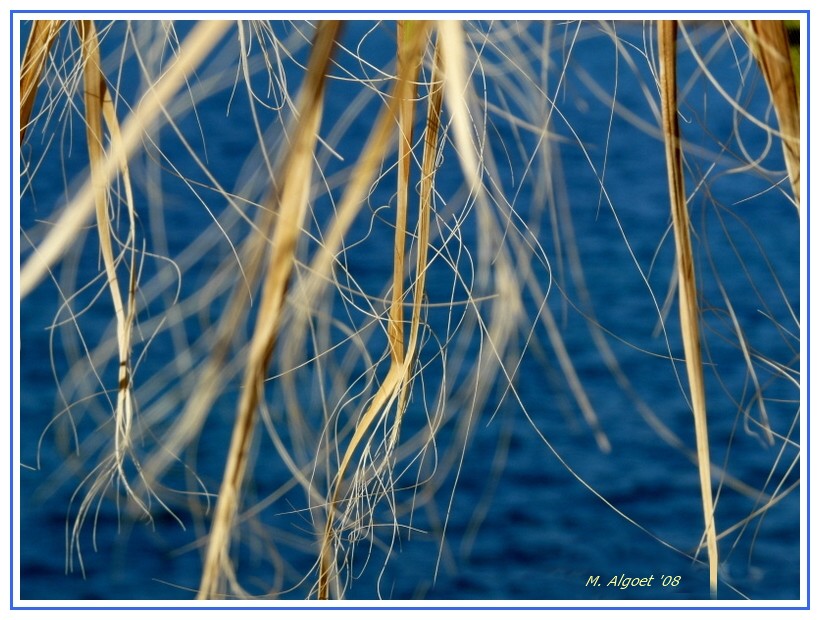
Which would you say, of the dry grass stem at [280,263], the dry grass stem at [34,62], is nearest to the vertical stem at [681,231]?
the dry grass stem at [280,263]

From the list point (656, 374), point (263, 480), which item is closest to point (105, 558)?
point (263, 480)

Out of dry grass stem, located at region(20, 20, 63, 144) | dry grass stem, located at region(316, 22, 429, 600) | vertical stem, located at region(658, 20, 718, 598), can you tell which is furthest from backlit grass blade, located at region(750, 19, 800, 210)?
dry grass stem, located at region(20, 20, 63, 144)

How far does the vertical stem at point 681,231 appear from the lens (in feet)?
1.75

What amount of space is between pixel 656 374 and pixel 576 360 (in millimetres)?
219

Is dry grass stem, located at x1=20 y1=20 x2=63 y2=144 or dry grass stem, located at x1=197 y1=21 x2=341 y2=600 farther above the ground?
dry grass stem, located at x1=20 y1=20 x2=63 y2=144

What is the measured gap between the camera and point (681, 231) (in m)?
0.55

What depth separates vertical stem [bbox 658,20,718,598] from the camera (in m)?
0.53

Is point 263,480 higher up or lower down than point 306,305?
lower down
